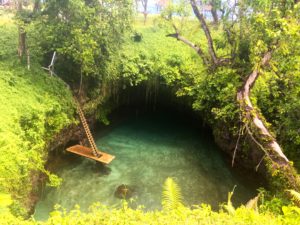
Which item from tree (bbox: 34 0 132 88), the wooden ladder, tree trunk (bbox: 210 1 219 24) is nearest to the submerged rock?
the wooden ladder

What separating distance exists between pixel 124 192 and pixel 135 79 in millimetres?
7455

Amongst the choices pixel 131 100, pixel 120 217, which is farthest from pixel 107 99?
pixel 120 217

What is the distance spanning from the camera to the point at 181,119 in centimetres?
2006

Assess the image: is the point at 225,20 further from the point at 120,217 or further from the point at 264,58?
the point at 120,217

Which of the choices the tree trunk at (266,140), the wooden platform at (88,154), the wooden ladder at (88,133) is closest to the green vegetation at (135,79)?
the tree trunk at (266,140)

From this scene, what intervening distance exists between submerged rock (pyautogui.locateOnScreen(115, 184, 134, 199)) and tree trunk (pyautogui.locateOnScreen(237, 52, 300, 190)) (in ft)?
16.4

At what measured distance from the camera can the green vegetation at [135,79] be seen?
976 centimetres

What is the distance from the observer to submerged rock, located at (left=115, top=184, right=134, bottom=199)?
11582 millimetres

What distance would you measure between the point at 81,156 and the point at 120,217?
879cm

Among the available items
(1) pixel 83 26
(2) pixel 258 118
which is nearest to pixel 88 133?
(1) pixel 83 26

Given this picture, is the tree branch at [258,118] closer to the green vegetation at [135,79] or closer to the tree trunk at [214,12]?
the green vegetation at [135,79]

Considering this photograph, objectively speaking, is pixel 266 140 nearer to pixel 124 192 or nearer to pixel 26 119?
pixel 124 192

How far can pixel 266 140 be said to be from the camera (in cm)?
1042

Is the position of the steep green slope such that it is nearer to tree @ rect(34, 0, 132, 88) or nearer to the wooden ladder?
the wooden ladder
